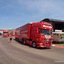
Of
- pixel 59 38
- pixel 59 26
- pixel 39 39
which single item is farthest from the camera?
pixel 59 26

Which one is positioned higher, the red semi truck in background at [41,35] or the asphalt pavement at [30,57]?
the red semi truck in background at [41,35]

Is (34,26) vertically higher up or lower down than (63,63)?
higher up

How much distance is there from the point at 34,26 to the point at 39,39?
2467 mm

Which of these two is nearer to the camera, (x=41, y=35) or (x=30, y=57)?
(x=30, y=57)

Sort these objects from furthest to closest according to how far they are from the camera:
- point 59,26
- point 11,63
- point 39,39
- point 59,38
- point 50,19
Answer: point 59,26, point 50,19, point 59,38, point 39,39, point 11,63

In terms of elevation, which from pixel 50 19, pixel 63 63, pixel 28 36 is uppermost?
pixel 50 19

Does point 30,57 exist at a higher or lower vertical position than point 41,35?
lower

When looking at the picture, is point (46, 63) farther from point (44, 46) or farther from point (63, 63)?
point (44, 46)

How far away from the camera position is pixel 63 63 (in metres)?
13.1

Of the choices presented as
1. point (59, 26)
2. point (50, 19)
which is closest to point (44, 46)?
point (50, 19)

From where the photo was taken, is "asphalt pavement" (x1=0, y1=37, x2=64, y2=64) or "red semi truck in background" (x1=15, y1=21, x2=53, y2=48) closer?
"asphalt pavement" (x1=0, y1=37, x2=64, y2=64)

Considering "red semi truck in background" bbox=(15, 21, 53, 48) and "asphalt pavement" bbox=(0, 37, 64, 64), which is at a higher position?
"red semi truck in background" bbox=(15, 21, 53, 48)

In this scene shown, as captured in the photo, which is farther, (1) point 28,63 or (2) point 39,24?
(2) point 39,24

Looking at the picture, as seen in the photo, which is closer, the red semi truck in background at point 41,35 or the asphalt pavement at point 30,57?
the asphalt pavement at point 30,57
